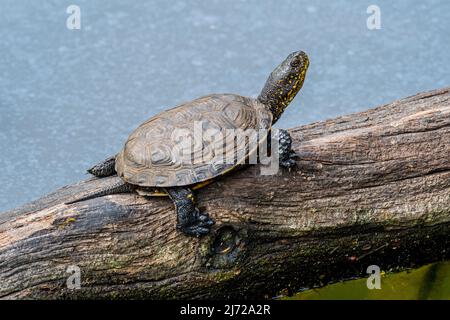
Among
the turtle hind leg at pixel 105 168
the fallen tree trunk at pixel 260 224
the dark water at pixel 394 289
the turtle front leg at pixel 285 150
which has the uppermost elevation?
the turtle front leg at pixel 285 150

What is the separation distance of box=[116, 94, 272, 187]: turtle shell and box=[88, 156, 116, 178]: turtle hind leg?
0.44 ft

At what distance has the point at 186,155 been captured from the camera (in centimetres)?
320

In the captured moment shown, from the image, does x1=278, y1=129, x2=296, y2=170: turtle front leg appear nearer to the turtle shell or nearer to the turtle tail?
the turtle shell

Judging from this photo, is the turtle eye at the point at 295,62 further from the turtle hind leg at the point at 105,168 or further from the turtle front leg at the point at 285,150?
the turtle hind leg at the point at 105,168

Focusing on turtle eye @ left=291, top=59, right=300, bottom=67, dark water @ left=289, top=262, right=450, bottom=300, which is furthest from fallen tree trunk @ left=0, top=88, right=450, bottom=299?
turtle eye @ left=291, top=59, right=300, bottom=67

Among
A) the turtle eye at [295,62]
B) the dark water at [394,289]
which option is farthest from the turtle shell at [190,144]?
the dark water at [394,289]

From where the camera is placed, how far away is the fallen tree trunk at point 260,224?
10.4 ft

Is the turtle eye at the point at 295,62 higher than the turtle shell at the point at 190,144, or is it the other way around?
the turtle eye at the point at 295,62

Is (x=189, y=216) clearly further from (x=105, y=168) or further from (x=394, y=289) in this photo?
(x=394, y=289)

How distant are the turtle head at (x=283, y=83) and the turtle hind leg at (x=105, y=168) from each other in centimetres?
74

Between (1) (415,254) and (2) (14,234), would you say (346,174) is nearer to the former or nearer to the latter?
(1) (415,254)

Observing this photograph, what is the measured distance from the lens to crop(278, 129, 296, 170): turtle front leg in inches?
124

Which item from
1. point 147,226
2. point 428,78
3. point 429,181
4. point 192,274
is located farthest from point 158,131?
point 428,78

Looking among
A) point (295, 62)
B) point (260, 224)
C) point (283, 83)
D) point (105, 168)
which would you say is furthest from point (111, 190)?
point (295, 62)
